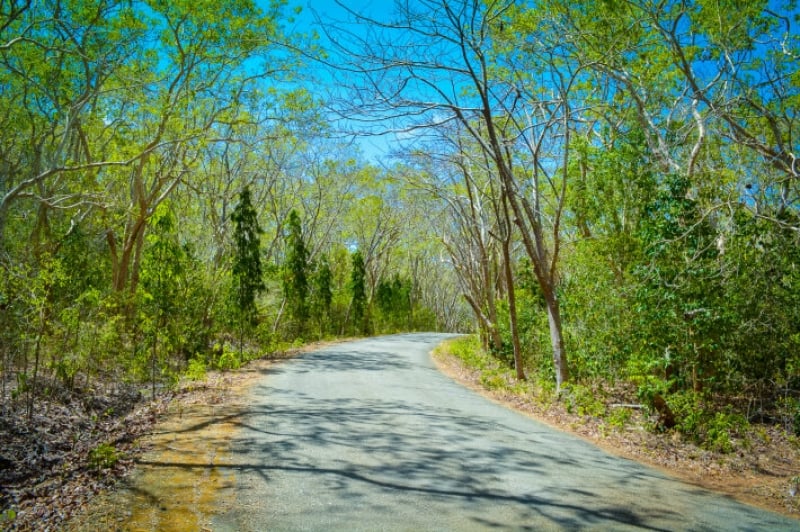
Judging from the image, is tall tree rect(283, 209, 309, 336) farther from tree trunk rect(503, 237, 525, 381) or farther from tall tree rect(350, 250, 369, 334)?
tree trunk rect(503, 237, 525, 381)

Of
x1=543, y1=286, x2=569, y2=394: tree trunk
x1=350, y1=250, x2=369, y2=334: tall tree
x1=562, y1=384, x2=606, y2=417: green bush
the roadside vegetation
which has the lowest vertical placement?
the roadside vegetation

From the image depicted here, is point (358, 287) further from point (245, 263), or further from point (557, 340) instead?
point (557, 340)

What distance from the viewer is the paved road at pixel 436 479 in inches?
198

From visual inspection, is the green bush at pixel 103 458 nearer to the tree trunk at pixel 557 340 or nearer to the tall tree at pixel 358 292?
the tree trunk at pixel 557 340

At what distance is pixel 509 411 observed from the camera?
10.7 metres

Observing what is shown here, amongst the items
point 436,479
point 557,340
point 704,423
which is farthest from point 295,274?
point 436,479

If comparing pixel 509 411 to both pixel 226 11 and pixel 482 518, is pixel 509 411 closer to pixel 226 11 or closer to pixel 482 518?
pixel 482 518

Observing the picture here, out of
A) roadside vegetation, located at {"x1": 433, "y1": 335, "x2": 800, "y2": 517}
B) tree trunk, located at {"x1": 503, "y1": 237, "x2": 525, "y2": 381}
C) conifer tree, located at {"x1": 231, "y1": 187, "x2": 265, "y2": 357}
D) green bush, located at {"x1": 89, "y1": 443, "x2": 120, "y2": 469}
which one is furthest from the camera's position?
conifer tree, located at {"x1": 231, "y1": 187, "x2": 265, "y2": 357}

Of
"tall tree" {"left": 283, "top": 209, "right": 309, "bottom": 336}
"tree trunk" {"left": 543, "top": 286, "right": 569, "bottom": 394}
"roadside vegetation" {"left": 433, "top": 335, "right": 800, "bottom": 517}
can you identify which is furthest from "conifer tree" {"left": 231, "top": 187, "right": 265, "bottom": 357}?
"tree trunk" {"left": 543, "top": 286, "right": 569, "bottom": 394}

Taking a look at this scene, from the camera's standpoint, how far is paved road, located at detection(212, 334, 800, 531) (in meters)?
5.04

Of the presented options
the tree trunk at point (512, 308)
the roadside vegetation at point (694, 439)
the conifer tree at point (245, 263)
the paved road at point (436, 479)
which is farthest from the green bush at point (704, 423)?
the conifer tree at point (245, 263)

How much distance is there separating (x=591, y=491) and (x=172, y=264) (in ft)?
27.0

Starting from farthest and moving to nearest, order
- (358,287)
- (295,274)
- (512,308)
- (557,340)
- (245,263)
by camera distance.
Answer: (358,287), (295,274), (245,263), (512,308), (557,340)

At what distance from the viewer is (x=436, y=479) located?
6.05 meters
